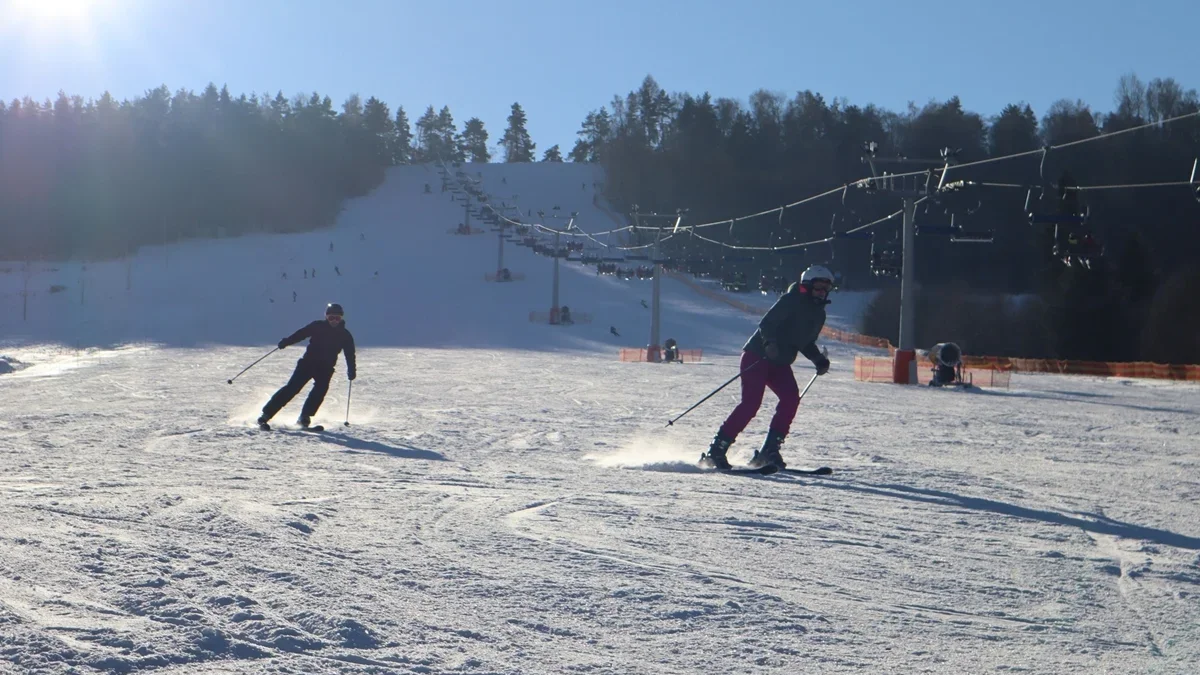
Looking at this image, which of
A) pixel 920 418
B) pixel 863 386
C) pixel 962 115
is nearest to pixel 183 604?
pixel 920 418

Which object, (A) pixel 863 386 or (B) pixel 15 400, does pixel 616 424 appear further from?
(A) pixel 863 386

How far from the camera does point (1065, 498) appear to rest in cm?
793

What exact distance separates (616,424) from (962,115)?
71.8m

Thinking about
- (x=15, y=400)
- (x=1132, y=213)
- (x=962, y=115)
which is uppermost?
(x=962, y=115)

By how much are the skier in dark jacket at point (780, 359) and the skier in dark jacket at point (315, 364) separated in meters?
4.86

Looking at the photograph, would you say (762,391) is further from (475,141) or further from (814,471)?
(475,141)

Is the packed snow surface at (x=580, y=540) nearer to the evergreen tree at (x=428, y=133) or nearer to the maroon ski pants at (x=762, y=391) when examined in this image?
the maroon ski pants at (x=762, y=391)

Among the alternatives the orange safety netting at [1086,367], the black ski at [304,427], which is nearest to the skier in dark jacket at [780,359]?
the black ski at [304,427]

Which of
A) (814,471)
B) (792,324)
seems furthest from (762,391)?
(814,471)

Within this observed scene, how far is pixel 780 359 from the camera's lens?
352 inches

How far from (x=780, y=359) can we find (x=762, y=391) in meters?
0.35

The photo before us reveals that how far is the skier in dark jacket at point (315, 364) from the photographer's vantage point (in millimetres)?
12280

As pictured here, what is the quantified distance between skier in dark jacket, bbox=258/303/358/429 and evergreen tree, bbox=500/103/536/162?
15813 cm

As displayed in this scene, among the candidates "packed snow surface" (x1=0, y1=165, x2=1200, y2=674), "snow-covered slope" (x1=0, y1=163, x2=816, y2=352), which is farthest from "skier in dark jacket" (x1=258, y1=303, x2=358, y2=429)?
"snow-covered slope" (x1=0, y1=163, x2=816, y2=352)
